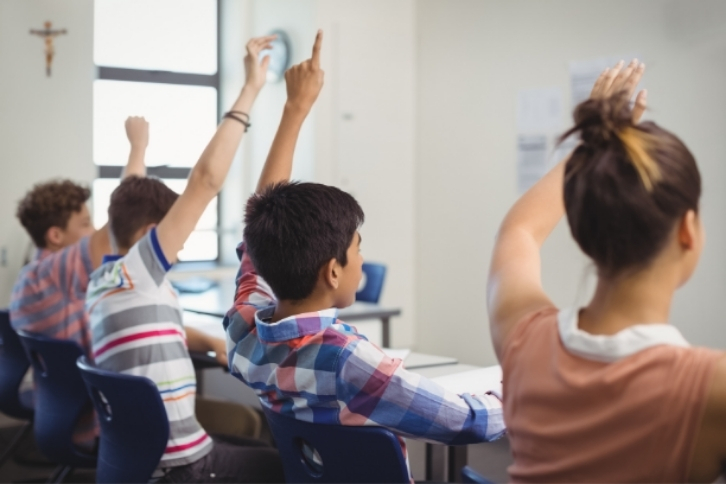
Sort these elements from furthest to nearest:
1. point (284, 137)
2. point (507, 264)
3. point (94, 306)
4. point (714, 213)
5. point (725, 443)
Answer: point (714, 213), point (94, 306), point (284, 137), point (507, 264), point (725, 443)

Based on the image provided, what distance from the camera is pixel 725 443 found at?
2.76 feet

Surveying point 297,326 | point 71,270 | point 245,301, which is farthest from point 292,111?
point 71,270

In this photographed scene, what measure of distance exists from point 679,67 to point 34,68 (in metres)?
3.51

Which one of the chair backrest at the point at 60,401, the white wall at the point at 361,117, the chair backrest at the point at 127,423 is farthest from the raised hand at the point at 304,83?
the white wall at the point at 361,117

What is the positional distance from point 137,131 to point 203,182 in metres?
0.94

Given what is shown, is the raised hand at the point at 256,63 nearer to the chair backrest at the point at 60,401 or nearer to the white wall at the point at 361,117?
the chair backrest at the point at 60,401

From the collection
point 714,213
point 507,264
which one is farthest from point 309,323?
point 714,213

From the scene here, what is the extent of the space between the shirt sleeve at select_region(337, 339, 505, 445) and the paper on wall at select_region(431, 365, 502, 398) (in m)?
0.25

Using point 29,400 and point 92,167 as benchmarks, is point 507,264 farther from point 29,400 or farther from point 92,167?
point 92,167

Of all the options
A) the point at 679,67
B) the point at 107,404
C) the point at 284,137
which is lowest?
the point at 107,404

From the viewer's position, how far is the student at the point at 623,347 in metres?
0.86

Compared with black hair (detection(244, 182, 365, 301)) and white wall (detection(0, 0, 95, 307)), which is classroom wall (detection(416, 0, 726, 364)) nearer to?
white wall (detection(0, 0, 95, 307))

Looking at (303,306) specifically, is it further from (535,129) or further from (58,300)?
(535,129)

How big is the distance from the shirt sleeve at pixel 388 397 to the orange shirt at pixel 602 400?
0.31 meters
